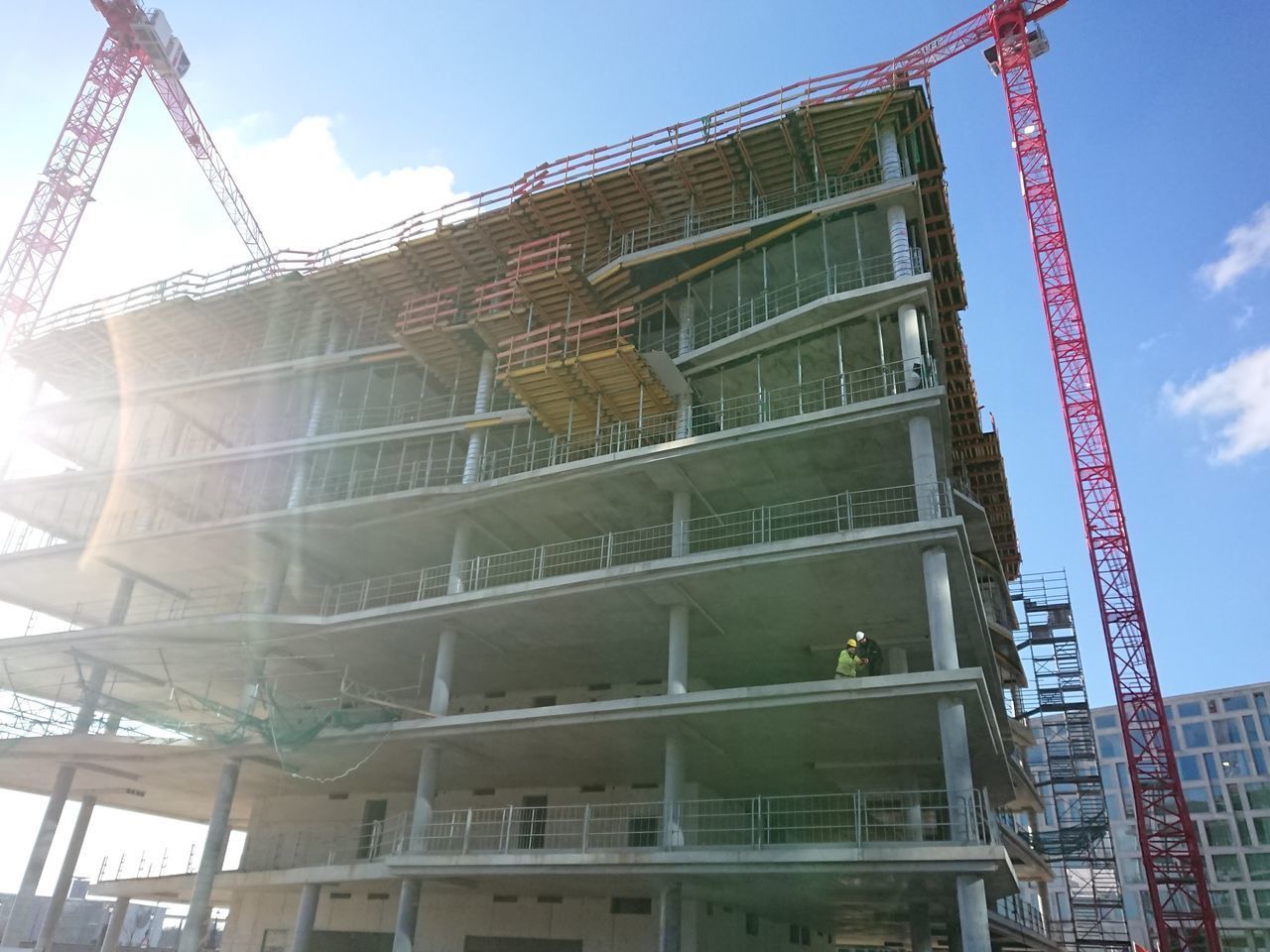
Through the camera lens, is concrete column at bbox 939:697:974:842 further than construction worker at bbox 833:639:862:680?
No

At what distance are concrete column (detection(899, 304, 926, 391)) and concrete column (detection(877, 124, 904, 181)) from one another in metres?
4.40

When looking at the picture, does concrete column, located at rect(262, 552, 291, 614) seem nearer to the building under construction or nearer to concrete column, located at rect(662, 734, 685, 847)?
the building under construction

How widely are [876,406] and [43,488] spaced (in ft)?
107

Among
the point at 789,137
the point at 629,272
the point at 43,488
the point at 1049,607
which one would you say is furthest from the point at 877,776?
the point at 43,488

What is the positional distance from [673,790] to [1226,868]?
76277 millimetres

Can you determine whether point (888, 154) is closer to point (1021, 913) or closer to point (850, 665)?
point (850, 665)

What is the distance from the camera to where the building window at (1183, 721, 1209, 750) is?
7981 centimetres

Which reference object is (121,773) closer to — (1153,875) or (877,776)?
(877,776)

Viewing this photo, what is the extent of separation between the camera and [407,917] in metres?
22.4

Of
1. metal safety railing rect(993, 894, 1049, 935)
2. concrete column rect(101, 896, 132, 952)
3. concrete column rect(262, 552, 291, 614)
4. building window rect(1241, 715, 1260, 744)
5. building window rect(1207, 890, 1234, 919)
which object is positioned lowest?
concrete column rect(101, 896, 132, 952)

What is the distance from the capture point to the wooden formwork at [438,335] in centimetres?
2833

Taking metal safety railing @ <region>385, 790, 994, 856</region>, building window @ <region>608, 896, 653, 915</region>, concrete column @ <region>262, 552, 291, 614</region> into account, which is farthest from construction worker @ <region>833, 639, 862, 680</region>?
concrete column @ <region>262, 552, 291, 614</region>

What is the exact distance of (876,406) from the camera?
21.0 m

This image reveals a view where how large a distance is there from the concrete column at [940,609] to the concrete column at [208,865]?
2070cm
